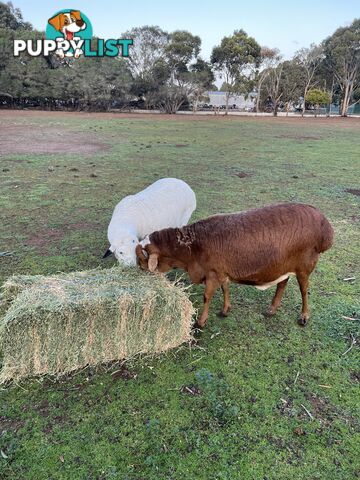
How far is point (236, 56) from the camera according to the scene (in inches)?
1820

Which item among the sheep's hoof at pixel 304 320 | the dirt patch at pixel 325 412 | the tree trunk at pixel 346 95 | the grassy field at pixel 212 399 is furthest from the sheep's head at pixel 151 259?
the tree trunk at pixel 346 95

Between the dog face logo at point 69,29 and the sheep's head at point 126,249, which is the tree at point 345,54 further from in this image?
the sheep's head at point 126,249

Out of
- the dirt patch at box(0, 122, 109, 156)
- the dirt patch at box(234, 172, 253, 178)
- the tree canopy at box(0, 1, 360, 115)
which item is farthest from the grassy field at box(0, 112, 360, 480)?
the tree canopy at box(0, 1, 360, 115)

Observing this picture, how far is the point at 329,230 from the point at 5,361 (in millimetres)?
3395

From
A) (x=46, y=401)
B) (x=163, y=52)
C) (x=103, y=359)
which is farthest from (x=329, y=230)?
(x=163, y=52)

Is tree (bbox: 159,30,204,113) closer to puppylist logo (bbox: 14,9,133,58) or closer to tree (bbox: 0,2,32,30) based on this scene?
puppylist logo (bbox: 14,9,133,58)

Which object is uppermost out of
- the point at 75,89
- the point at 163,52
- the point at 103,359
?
the point at 163,52

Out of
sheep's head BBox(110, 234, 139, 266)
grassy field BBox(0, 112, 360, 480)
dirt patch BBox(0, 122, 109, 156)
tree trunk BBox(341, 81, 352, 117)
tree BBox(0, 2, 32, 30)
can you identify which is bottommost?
grassy field BBox(0, 112, 360, 480)

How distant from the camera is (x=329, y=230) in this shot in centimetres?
373

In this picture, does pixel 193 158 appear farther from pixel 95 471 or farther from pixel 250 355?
pixel 95 471

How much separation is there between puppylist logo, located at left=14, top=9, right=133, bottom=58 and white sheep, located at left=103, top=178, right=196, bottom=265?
35.6 metres

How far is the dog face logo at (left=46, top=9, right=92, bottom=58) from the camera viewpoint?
3388cm

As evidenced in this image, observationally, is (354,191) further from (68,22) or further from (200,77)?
(200,77)

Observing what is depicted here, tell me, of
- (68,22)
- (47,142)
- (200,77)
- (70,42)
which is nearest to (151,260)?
(47,142)
